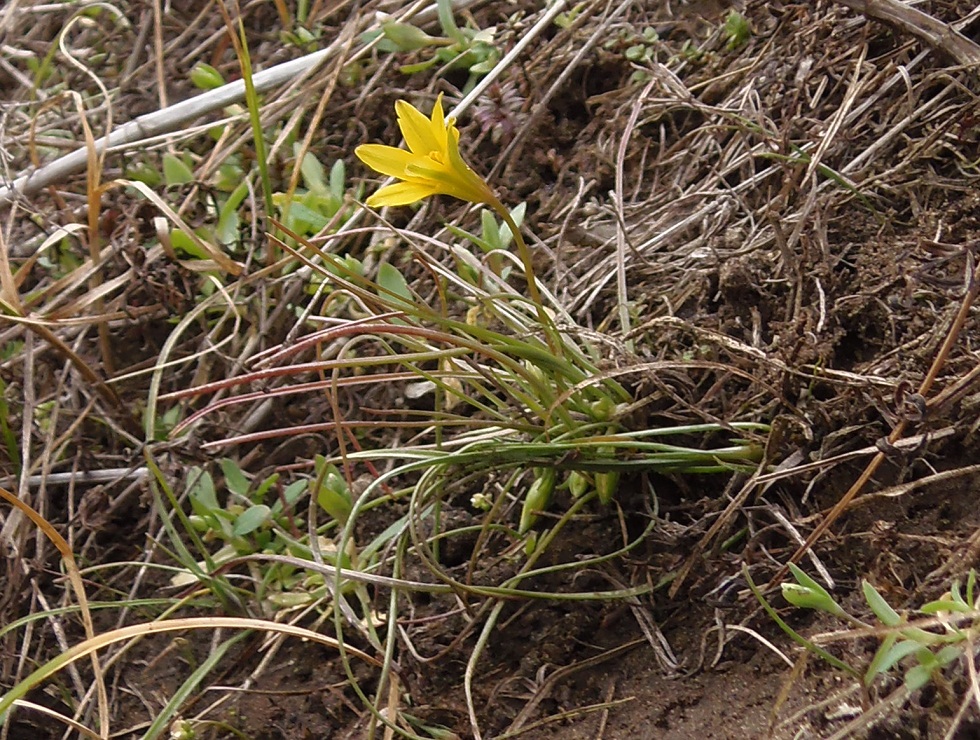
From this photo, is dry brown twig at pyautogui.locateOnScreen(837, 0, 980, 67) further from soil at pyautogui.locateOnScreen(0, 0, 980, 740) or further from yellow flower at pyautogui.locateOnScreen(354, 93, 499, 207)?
yellow flower at pyautogui.locateOnScreen(354, 93, 499, 207)

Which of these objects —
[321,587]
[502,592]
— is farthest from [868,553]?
[321,587]

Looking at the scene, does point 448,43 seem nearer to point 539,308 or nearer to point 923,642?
point 539,308

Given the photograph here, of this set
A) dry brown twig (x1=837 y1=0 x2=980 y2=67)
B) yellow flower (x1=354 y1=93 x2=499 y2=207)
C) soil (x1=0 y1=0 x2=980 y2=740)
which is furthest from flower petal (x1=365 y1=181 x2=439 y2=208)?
dry brown twig (x1=837 y1=0 x2=980 y2=67)

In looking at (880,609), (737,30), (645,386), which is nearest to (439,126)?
(645,386)

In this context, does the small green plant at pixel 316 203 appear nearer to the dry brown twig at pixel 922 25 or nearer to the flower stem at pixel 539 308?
the flower stem at pixel 539 308

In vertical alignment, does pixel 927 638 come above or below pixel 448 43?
below

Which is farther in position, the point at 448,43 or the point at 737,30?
the point at 448,43

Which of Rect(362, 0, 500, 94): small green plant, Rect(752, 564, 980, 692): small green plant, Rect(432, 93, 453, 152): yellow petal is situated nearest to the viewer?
Rect(752, 564, 980, 692): small green plant
